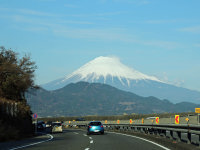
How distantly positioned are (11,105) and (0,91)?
7007mm

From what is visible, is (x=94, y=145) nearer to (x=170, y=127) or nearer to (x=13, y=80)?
(x=170, y=127)

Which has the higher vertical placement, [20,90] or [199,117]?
[20,90]

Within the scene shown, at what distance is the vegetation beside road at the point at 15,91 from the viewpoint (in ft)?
118

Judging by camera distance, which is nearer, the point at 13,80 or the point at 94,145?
the point at 94,145

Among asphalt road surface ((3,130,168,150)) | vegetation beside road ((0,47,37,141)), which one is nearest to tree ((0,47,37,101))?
vegetation beside road ((0,47,37,141))

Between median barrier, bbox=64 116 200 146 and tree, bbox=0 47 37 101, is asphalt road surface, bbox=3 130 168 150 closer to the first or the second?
median barrier, bbox=64 116 200 146

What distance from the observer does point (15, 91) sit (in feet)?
148

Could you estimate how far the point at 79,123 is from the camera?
7238 centimetres

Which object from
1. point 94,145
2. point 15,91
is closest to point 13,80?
point 15,91

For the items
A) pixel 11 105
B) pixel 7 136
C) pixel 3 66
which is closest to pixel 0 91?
pixel 3 66

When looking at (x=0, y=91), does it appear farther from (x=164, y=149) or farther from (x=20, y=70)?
(x=164, y=149)

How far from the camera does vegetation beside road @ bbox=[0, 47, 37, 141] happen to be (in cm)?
3606

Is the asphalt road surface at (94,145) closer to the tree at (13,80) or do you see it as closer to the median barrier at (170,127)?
the median barrier at (170,127)

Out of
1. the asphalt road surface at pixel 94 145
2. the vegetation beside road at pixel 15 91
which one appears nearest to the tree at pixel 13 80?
the vegetation beside road at pixel 15 91
